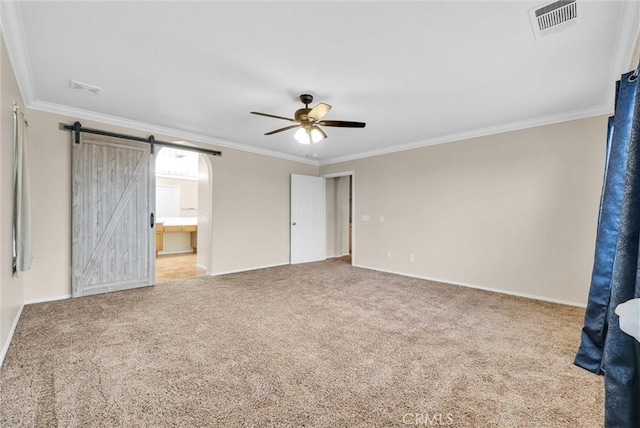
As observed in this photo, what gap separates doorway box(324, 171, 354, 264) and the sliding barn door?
13.4 feet

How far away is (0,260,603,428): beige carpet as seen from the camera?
1663 mm

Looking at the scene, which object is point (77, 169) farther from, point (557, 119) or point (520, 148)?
point (557, 119)

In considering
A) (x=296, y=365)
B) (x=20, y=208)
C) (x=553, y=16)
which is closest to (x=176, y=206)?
(x=20, y=208)

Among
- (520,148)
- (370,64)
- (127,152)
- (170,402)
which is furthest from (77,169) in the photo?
(520,148)

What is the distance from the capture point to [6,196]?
93.1 inches

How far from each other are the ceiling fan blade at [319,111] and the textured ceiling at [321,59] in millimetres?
248

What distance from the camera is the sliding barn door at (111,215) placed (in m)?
3.81

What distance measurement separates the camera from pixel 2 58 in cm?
211

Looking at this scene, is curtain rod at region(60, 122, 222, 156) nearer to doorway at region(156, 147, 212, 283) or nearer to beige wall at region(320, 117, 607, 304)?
doorway at region(156, 147, 212, 283)

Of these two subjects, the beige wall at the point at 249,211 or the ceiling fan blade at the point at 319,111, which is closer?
the ceiling fan blade at the point at 319,111

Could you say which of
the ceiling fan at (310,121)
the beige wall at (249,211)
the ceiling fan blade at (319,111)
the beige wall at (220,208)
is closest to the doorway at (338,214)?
the beige wall at (220,208)

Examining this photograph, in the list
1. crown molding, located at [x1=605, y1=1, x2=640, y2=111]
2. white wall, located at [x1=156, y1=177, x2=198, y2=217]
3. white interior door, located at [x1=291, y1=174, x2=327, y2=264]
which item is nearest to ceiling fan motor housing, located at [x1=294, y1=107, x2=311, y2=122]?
crown molding, located at [x1=605, y1=1, x2=640, y2=111]

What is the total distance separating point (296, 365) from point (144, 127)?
4.17m

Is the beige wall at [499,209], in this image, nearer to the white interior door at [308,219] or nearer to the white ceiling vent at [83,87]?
the white interior door at [308,219]
